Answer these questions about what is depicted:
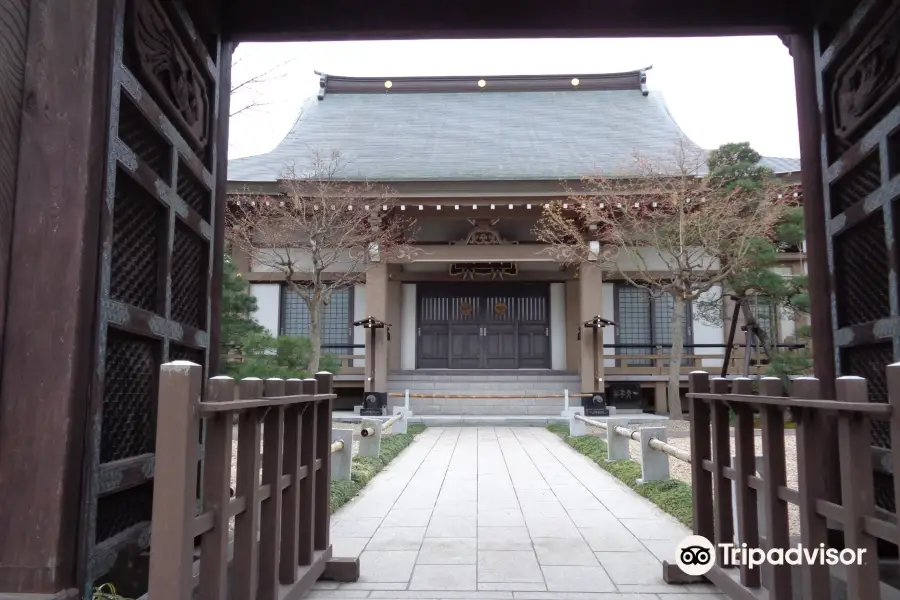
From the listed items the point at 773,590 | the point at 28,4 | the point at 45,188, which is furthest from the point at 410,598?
the point at 28,4

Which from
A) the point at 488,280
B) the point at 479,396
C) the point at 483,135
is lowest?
the point at 479,396

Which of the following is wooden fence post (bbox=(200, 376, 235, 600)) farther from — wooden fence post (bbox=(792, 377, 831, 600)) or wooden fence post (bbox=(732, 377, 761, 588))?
wooden fence post (bbox=(732, 377, 761, 588))

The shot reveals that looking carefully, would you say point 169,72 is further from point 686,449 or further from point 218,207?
point 686,449

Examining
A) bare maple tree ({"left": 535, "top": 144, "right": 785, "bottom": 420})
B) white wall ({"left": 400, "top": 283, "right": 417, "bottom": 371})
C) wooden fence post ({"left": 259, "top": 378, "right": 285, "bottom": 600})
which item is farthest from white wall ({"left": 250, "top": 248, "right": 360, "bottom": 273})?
wooden fence post ({"left": 259, "top": 378, "right": 285, "bottom": 600})

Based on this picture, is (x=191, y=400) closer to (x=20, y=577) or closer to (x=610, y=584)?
(x=20, y=577)

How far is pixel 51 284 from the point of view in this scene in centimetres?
201

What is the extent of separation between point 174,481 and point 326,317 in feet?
45.4

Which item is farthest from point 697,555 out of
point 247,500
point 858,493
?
point 247,500

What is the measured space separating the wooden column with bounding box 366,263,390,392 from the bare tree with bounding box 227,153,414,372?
0.98ft

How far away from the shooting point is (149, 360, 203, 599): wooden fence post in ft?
5.33

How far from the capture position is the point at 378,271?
13852mm

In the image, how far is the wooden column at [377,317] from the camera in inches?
538

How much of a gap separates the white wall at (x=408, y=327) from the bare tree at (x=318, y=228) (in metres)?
2.00

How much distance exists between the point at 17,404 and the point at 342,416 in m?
11.0
